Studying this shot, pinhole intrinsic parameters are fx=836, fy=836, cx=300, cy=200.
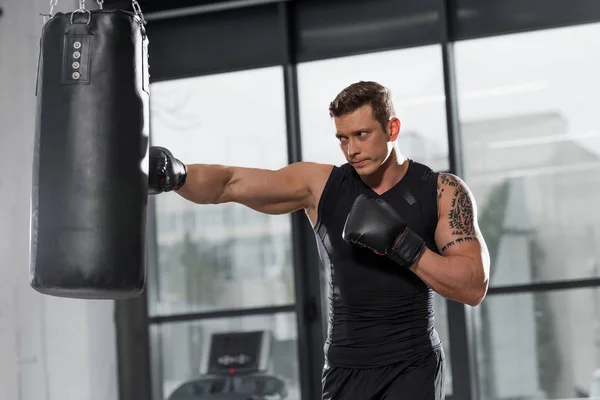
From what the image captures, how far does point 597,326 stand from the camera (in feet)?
13.5

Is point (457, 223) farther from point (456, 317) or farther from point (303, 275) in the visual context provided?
point (303, 275)

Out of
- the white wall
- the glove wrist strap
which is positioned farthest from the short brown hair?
the white wall

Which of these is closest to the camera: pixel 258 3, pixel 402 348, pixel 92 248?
pixel 92 248

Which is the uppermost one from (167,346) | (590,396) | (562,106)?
(562,106)

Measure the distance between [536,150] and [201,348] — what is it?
2.08 metres

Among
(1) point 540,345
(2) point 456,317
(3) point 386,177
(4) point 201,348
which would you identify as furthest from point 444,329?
(3) point 386,177

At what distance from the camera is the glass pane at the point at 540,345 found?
4.13 meters

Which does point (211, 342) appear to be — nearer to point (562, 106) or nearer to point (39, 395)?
point (39, 395)

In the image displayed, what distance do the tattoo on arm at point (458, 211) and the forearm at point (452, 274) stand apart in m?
0.08

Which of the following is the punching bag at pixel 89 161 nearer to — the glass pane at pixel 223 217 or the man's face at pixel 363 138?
the man's face at pixel 363 138

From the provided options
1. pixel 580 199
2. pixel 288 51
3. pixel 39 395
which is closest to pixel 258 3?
pixel 288 51

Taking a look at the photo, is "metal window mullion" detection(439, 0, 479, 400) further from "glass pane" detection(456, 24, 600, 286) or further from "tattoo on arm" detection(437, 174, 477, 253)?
"tattoo on arm" detection(437, 174, 477, 253)

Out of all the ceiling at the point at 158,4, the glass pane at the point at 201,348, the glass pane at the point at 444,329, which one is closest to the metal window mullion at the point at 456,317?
the glass pane at the point at 444,329

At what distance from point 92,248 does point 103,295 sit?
0.13 metres
